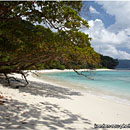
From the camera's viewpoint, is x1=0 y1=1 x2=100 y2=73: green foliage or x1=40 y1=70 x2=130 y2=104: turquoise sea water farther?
x1=40 y1=70 x2=130 y2=104: turquoise sea water

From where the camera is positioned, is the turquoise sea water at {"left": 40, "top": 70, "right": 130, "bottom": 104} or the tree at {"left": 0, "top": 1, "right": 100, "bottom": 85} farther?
the turquoise sea water at {"left": 40, "top": 70, "right": 130, "bottom": 104}

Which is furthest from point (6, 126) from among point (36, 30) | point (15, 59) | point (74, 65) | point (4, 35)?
point (74, 65)

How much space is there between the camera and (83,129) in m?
3.14

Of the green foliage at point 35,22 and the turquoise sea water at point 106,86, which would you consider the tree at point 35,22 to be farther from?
the turquoise sea water at point 106,86

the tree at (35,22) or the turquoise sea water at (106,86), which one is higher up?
the tree at (35,22)

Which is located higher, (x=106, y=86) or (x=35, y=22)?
(x=35, y=22)

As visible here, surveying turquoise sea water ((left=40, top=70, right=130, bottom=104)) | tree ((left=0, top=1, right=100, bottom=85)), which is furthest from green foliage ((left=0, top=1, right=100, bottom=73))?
turquoise sea water ((left=40, top=70, right=130, bottom=104))

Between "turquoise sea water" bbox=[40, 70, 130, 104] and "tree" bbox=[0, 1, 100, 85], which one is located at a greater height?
"tree" bbox=[0, 1, 100, 85]

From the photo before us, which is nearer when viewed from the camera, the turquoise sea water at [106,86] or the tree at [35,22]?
the tree at [35,22]

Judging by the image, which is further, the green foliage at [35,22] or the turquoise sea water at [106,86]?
the turquoise sea water at [106,86]

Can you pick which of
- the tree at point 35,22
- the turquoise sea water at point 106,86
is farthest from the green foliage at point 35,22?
the turquoise sea water at point 106,86

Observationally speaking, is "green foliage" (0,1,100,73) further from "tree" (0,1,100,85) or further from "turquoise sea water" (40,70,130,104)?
"turquoise sea water" (40,70,130,104)

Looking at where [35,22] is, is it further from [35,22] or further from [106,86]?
[106,86]

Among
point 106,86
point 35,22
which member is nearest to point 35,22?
point 35,22
